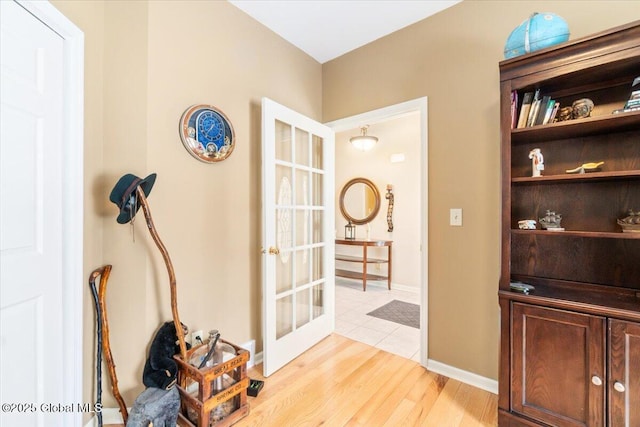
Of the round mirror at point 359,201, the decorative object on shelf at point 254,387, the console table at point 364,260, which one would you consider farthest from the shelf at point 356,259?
the decorative object on shelf at point 254,387

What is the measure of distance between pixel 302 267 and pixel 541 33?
2.13m

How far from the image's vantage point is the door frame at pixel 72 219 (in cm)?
130

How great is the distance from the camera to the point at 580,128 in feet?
4.52

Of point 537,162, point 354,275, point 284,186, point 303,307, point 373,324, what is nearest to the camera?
point 537,162

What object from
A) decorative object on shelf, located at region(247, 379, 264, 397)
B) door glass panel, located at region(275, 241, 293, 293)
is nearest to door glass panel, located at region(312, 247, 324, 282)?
door glass panel, located at region(275, 241, 293, 293)

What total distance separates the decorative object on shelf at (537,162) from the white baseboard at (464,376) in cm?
138

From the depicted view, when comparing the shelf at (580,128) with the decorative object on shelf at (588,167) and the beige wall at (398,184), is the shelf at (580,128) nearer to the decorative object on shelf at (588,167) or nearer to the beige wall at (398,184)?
the decorative object on shelf at (588,167)

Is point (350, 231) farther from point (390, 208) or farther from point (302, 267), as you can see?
point (302, 267)

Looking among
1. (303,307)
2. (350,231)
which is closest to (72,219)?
(303,307)

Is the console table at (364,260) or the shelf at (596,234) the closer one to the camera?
the shelf at (596,234)

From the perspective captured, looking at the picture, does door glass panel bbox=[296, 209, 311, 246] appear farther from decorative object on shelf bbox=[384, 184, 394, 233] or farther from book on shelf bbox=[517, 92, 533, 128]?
decorative object on shelf bbox=[384, 184, 394, 233]

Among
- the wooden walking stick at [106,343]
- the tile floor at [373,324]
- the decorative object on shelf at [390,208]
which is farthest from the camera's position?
the decorative object on shelf at [390,208]

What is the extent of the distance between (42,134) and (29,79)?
0.74ft

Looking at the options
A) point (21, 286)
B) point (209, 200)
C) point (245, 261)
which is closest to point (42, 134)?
point (21, 286)
